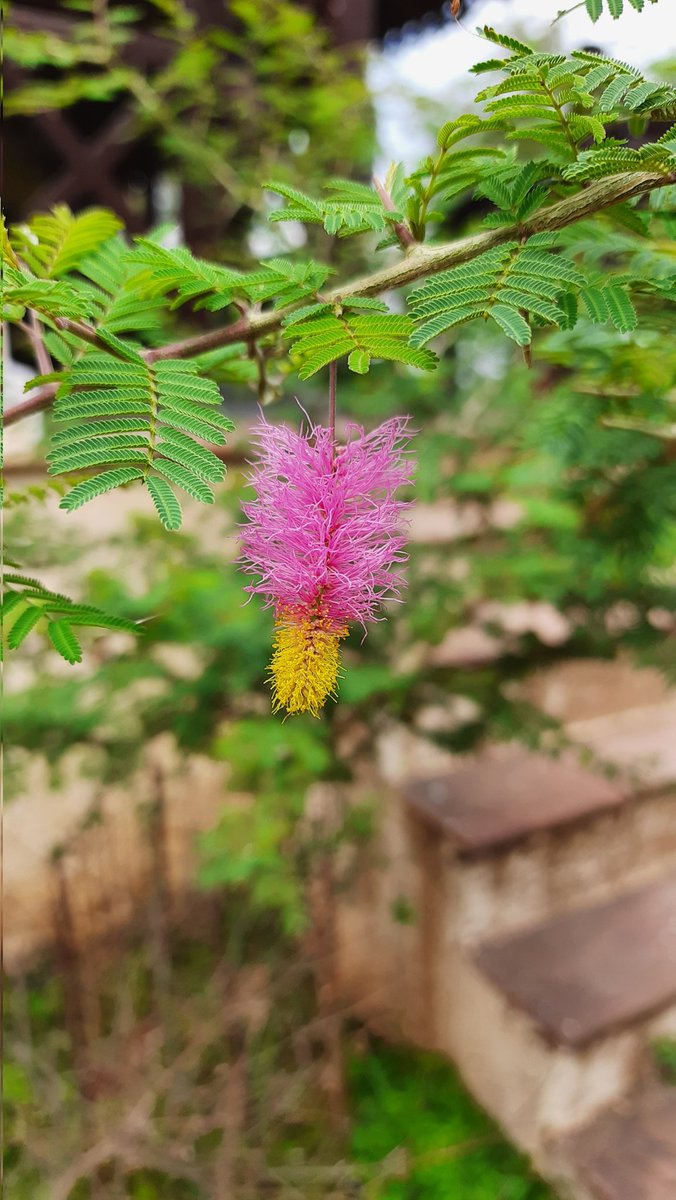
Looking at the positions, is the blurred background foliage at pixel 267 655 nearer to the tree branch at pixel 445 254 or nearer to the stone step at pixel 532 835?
the stone step at pixel 532 835

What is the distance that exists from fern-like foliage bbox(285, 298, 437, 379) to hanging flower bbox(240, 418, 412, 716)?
44 millimetres

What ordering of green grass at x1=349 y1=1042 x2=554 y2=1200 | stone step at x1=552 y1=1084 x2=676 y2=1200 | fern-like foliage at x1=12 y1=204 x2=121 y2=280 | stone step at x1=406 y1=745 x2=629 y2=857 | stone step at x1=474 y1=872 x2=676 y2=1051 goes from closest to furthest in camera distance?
fern-like foliage at x1=12 y1=204 x2=121 y2=280 → stone step at x1=552 y1=1084 x2=676 y2=1200 → stone step at x1=474 y1=872 x2=676 y2=1051 → green grass at x1=349 y1=1042 x2=554 y2=1200 → stone step at x1=406 y1=745 x2=629 y2=857

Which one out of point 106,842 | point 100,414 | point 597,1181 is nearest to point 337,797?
point 106,842

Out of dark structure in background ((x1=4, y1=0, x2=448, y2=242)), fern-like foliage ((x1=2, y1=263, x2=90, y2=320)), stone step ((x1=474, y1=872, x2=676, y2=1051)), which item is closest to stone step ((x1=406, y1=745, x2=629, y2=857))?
stone step ((x1=474, y1=872, x2=676, y2=1051))

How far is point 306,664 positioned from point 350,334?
0.17 metres

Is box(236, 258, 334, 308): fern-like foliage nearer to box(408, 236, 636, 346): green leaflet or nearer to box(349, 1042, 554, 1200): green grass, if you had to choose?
box(408, 236, 636, 346): green leaflet

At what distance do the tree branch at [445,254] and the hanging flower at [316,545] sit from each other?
7cm

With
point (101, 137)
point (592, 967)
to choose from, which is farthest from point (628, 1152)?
point (101, 137)

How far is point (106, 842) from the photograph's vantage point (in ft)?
7.83

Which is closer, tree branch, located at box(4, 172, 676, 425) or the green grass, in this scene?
tree branch, located at box(4, 172, 676, 425)

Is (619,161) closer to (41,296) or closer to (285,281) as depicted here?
(285,281)

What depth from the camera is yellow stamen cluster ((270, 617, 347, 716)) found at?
0.33 metres

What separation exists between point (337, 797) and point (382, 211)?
1837mm

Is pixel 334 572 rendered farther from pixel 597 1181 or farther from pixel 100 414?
pixel 597 1181
